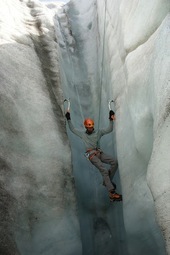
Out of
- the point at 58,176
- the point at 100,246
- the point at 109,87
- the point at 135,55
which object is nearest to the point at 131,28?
the point at 135,55

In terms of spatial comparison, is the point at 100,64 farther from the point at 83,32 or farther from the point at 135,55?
the point at 135,55

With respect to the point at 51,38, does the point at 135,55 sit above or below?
above

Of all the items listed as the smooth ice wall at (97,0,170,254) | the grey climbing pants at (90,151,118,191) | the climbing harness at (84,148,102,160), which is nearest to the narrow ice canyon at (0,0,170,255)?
the smooth ice wall at (97,0,170,254)

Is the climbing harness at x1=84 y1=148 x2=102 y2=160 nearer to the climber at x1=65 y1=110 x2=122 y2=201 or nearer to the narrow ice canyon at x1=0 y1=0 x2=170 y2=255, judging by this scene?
the climber at x1=65 y1=110 x2=122 y2=201

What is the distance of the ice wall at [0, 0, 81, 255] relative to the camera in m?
5.95

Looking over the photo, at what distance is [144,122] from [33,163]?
2.13m

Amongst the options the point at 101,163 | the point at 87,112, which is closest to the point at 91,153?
the point at 101,163

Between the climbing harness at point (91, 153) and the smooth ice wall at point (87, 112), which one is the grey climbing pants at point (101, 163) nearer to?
the climbing harness at point (91, 153)

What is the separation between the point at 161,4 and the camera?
5.90 m

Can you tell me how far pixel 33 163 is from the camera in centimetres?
666

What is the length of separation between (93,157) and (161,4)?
9.80 feet

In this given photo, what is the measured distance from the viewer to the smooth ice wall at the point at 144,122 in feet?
15.5

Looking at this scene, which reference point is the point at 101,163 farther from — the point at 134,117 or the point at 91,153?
the point at 134,117

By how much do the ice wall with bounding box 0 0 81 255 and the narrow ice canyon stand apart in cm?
2
